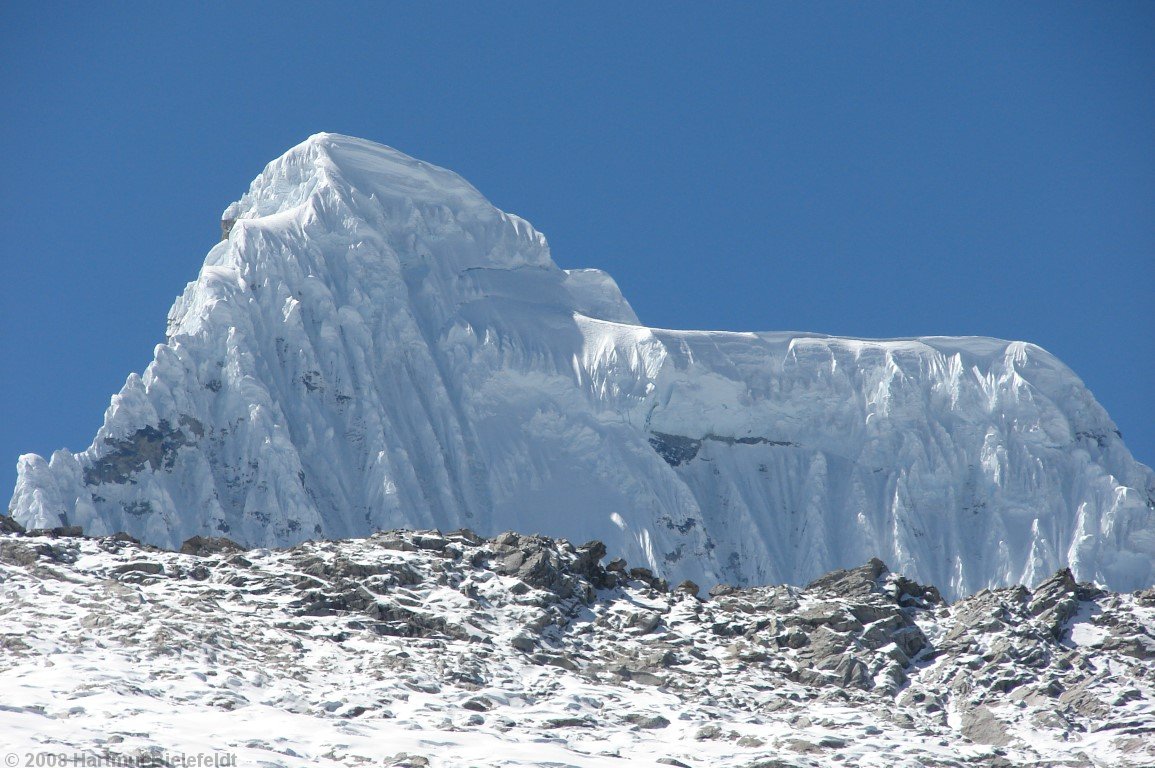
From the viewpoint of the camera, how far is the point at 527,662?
64.4m

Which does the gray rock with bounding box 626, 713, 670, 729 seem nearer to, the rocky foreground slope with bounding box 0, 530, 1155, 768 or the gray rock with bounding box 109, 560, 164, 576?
the rocky foreground slope with bounding box 0, 530, 1155, 768

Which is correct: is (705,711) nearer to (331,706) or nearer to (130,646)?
(331,706)

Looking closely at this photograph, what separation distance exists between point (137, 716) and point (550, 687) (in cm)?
1760

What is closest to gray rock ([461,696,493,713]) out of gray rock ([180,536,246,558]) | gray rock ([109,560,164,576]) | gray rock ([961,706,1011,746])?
gray rock ([109,560,164,576])

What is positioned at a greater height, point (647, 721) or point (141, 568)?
point (141, 568)

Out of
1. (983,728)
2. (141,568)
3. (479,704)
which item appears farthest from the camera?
(141,568)

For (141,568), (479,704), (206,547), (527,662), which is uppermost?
(206,547)

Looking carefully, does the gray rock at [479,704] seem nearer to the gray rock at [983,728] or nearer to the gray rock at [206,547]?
the gray rock at [983,728]

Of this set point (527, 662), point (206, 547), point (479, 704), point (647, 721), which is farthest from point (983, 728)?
point (206, 547)

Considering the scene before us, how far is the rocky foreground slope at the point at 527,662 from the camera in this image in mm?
51000

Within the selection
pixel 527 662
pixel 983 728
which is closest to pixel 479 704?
pixel 527 662

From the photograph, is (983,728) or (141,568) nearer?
(983,728)

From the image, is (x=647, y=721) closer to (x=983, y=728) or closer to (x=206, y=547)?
(x=983, y=728)

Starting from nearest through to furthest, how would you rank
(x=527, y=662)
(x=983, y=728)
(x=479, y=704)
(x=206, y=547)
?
(x=479, y=704)
(x=983, y=728)
(x=527, y=662)
(x=206, y=547)
